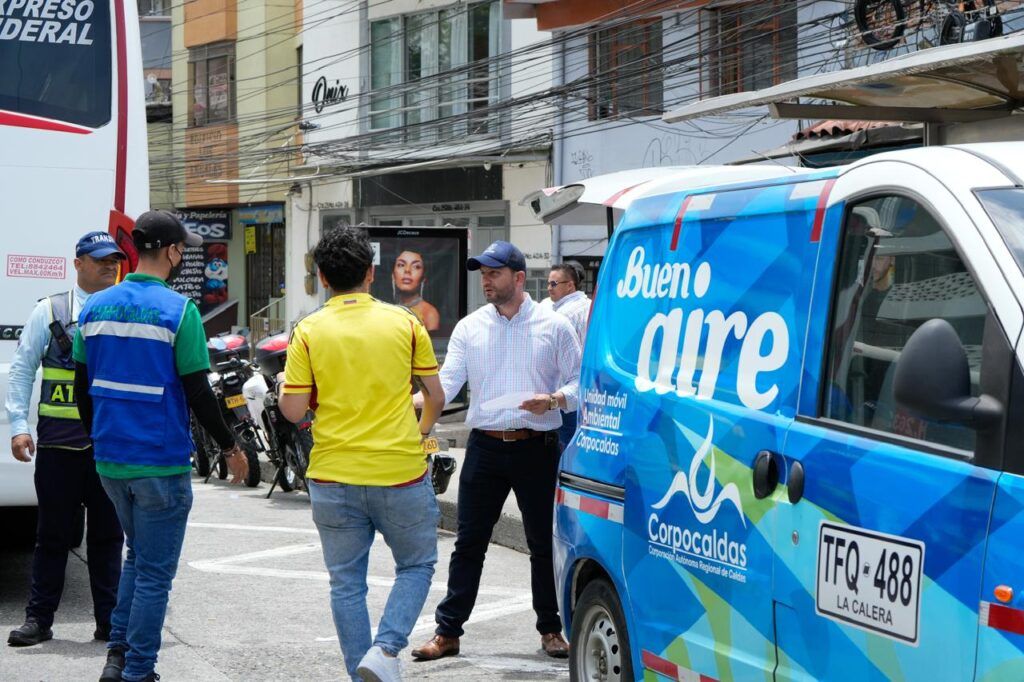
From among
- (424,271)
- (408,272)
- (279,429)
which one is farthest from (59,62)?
(424,271)

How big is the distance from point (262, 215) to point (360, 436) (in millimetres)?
29149

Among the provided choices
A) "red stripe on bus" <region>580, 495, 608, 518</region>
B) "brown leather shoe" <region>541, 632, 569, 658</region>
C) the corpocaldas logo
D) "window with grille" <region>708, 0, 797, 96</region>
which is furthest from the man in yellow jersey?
"window with grille" <region>708, 0, 797, 96</region>

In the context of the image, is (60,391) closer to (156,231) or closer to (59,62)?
(156,231)

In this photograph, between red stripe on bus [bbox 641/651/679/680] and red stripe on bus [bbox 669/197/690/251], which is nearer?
red stripe on bus [bbox 641/651/679/680]

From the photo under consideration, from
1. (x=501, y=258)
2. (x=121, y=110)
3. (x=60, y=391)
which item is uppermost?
(x=121, y=110)

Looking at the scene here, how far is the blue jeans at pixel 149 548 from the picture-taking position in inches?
230

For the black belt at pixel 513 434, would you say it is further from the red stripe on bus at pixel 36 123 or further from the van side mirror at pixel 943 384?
the van side mirror at pixel 943 384

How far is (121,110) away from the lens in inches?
323

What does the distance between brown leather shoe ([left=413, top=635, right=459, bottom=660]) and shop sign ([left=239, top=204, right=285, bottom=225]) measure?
26.7 meters

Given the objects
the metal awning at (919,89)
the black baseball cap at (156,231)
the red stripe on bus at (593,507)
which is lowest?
the red stripe on bus at (593,507)

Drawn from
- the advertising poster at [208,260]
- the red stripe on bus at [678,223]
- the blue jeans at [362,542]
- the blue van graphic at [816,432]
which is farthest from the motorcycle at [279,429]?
the advertising poster at [208,260]

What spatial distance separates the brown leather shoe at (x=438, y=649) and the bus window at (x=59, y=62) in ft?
11.3

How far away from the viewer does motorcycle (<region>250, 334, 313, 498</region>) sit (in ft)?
41.2

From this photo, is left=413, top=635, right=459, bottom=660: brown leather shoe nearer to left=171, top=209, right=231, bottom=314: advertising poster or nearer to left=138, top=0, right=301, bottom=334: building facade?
left=138, top=0, right=301, bottom=334: building facade
